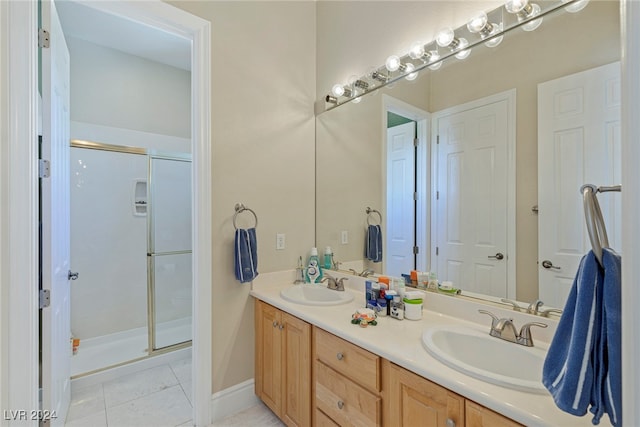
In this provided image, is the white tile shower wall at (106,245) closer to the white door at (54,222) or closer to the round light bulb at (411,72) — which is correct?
the white door at (54,222)

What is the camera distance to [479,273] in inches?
54.3

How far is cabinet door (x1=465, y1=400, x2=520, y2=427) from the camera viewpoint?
789 mm

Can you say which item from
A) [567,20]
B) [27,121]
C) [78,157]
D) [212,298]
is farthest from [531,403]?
[78,157]

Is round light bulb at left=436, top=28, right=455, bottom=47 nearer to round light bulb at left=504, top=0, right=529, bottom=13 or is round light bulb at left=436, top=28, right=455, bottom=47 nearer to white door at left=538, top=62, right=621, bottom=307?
round light bulb at left=504, top=0, right=529, bottom=13

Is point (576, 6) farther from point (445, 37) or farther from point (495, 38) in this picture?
point (445, 37)

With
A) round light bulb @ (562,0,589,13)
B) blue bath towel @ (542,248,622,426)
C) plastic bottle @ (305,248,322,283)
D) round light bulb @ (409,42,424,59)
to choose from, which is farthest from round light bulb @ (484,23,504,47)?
plastic bottle @ (305,248,322,283)

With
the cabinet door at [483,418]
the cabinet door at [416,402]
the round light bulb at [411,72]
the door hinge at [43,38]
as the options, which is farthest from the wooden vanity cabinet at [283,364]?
the door hinge at [43,38]

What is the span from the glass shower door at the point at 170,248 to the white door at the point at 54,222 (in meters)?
1.08

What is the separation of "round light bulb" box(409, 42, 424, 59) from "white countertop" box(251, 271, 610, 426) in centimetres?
124

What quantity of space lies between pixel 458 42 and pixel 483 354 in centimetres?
139

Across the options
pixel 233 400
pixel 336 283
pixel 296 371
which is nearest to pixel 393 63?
pixel 336 283

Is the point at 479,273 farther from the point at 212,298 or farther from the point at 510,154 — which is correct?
→ the point at 212,298

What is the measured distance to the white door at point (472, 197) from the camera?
1.30m

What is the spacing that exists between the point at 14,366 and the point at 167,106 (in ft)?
8.11
